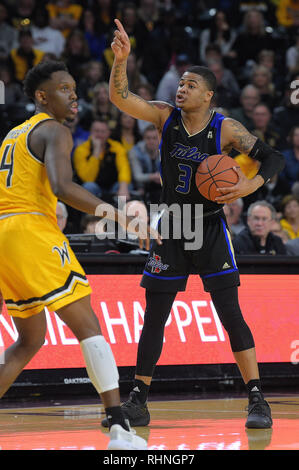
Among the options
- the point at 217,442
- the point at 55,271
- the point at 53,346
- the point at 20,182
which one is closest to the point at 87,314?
the point at 55,271

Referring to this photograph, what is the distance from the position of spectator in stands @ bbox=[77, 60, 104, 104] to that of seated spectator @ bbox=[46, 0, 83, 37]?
113 centimetres

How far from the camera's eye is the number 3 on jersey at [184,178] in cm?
536

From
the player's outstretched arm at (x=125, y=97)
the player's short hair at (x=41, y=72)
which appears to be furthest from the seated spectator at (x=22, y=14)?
the player's short hair at (x=41, y=72)

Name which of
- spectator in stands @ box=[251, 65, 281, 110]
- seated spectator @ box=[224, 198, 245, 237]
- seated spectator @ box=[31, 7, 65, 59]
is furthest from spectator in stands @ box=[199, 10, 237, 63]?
seated spectator @ box=[224, 198, 245, 237]

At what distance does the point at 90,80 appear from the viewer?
11.5m

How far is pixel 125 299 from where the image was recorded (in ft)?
22.9

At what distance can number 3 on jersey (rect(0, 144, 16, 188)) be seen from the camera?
4242 mm

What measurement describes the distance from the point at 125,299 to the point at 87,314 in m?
2.84

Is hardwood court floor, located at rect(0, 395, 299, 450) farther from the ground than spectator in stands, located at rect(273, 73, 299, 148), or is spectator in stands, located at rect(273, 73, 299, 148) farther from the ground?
spectator in stands, located at rect(273, 73, 299, 148)

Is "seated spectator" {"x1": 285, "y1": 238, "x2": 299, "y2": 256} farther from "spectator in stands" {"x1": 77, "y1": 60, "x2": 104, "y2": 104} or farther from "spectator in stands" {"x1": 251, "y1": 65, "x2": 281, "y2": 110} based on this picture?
"spectator in stands" {"x1": 77, "y1": 60, "x2": 104, "y2": 104}

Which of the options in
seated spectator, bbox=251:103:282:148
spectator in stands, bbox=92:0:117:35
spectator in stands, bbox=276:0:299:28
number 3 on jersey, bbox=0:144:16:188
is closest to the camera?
number 3 on jersey, bbox=0:144:16:188

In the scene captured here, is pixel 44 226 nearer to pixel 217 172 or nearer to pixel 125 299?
pixel 217 172

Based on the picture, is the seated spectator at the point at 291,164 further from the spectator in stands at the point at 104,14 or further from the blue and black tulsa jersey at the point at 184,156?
the blue and black tulsa jersey at the point at 184,156

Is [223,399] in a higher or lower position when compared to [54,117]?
lower
